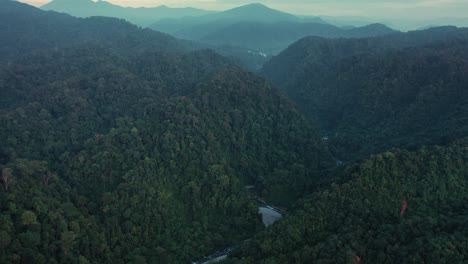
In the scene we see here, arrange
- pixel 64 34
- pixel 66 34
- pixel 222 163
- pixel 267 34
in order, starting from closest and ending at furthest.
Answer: pixel 222 163 < pixel 66 34 < pixel 64 34 < pixel 267 34

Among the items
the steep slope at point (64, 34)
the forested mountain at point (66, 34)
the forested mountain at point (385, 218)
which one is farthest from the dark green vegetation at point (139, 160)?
the steep slope at point (64, 34)

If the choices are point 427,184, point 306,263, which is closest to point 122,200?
point 306,263

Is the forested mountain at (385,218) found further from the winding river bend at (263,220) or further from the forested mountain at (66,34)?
the forested mountain at (66,34)

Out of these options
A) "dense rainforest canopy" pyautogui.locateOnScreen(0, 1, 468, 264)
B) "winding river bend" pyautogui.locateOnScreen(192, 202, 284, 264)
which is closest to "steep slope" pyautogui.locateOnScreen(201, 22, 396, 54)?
"dense rainforest canopy" pyautogui.locateOnScreen(0, 1, 468, 264)

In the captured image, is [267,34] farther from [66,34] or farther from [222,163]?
[222,163]

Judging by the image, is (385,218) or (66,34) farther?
(66,34)

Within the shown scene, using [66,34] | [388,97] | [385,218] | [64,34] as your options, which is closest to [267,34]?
[66,34]

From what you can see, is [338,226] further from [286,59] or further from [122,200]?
[286,59]

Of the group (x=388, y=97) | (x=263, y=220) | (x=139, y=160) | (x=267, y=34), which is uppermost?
(x=267, y=34)
